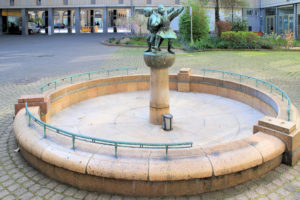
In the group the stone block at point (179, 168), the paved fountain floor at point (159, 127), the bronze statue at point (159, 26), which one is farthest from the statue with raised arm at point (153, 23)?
the stone block at point (179, 168)

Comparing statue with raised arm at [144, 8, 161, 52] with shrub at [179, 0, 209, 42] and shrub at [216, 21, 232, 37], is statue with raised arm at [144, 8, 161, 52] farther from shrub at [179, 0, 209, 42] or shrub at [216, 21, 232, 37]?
shrub at [216, 21, 232, 37]

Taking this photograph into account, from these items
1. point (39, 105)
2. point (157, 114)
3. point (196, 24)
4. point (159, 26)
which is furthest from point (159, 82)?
point (196, 24)

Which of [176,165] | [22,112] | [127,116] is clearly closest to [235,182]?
[176,165]

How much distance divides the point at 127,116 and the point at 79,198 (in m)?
4.04

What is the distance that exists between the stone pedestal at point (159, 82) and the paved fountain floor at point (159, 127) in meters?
0.36

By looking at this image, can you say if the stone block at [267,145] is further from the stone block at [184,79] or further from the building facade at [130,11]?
the building facade at [130,11]

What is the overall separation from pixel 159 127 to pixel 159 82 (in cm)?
110

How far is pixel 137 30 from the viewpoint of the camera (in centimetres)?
3859

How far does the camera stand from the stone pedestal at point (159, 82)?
7.47 meters

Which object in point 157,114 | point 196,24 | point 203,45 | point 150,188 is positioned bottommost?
point 150,188

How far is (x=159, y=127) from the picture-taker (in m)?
7.74

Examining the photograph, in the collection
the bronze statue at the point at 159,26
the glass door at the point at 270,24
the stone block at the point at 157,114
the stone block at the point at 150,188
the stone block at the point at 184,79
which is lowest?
the stone block at the point at 150,188

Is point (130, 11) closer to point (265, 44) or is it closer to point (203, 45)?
point (203, 45)

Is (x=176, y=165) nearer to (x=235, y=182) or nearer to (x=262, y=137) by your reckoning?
(x=235, y=182)
